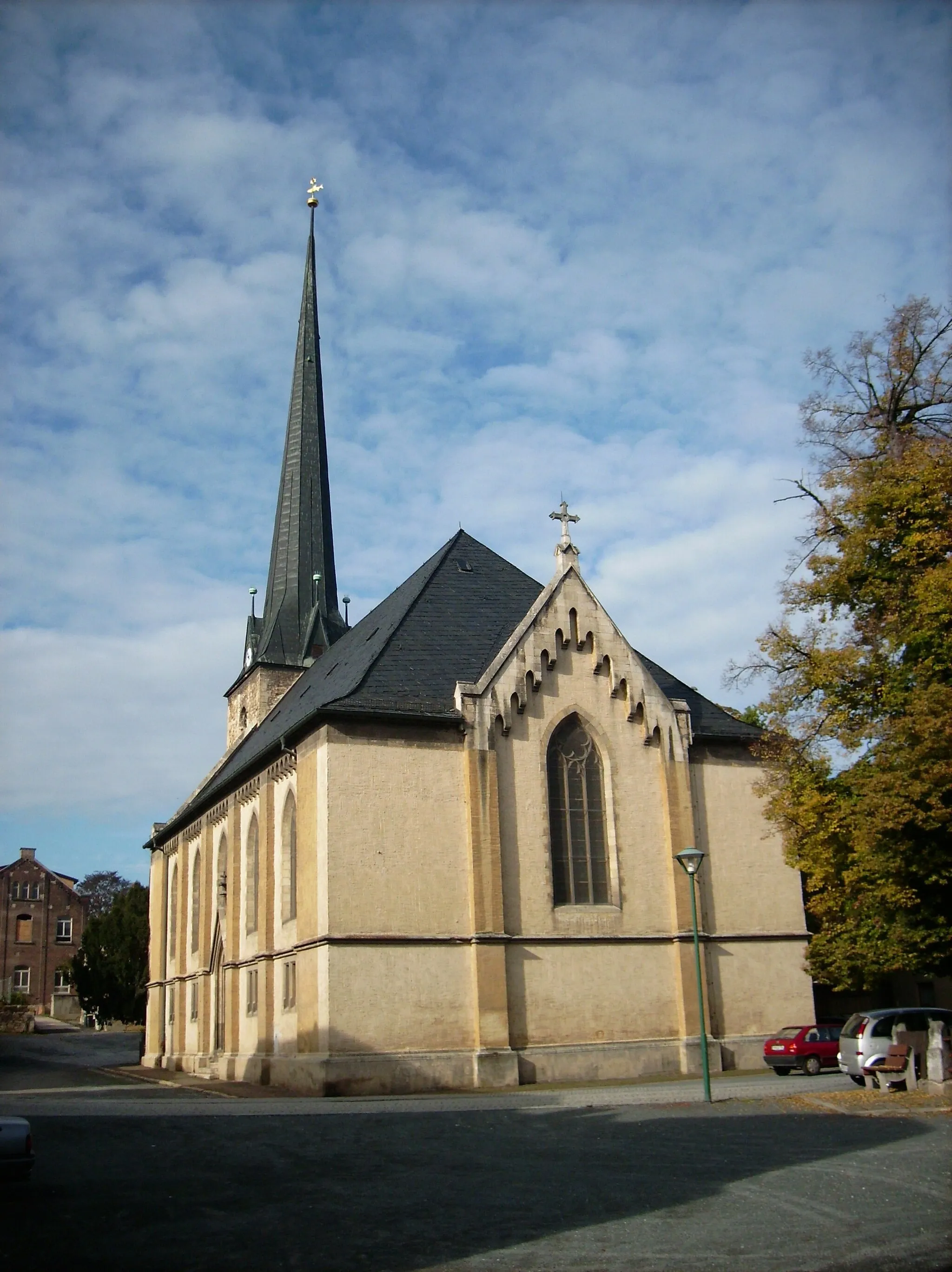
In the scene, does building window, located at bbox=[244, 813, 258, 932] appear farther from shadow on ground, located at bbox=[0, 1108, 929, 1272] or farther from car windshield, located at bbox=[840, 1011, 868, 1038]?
car windshield, located at bbox=[840, 1011, 868, 1038]

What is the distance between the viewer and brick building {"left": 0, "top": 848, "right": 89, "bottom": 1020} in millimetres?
88875

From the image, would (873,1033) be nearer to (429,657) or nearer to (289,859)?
(429,657)

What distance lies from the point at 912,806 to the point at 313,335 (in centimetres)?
3840

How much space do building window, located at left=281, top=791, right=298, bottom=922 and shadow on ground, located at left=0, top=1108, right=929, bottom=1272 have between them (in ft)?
33.4

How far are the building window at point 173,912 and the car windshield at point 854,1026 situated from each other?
83.2ft

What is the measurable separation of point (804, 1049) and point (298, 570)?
92.1 ft

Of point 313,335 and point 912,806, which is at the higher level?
point 313,335

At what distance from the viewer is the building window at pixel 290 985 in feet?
90.4

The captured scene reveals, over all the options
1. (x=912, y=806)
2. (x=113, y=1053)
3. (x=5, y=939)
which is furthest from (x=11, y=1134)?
(x=5, y=939)

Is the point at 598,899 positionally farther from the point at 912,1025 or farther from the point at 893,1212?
the point at 893,1212

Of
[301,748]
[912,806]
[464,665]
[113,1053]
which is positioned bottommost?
[113,1053]

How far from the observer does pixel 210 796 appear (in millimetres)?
36875

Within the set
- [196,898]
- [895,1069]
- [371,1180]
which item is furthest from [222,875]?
[371,1180]

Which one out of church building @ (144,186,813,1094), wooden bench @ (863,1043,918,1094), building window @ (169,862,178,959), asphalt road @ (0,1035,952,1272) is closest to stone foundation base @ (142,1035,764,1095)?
church building @ (144,186,813,1094)
